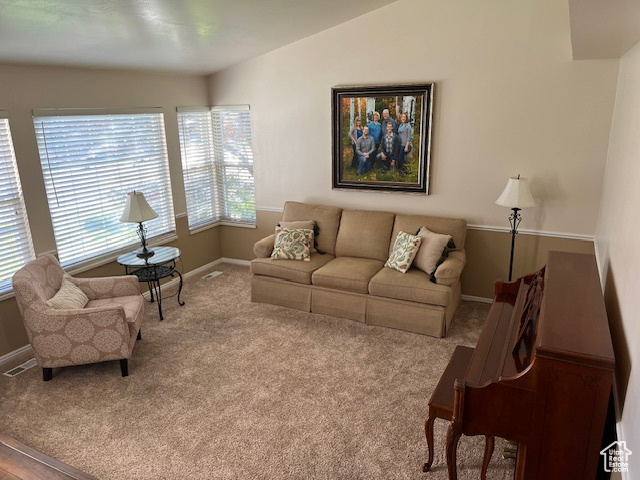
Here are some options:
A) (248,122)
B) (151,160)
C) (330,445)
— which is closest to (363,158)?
(248,122)

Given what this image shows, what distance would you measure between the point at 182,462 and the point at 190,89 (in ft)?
13.5

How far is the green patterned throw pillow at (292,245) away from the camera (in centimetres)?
463

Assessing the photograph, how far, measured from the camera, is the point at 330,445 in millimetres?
2721

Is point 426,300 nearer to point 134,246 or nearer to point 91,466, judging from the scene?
Result: point 91,466

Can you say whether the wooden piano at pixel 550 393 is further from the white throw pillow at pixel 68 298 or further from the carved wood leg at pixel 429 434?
the white throw pillow at pixel 68 298

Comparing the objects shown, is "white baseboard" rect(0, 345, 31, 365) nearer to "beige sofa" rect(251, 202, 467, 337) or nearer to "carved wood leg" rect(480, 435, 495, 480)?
"beige sofa" rect(251, 202, 467, 337)

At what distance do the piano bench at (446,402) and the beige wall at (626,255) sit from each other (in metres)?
0.73

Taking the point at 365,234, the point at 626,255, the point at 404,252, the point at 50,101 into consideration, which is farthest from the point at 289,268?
the point at 626,255

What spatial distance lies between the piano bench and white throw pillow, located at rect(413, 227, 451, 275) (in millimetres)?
1520

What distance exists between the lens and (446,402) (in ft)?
7.50

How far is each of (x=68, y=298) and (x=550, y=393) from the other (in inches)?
131

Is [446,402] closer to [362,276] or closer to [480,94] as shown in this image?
[362,276]

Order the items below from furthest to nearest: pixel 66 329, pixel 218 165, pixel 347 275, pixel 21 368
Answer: pixel 218 165 → pixel 347 275 → pixel 21 368 → pixel 66 329

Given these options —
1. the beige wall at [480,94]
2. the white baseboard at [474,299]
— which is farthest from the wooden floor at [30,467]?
the white baseboard at [474,299]
